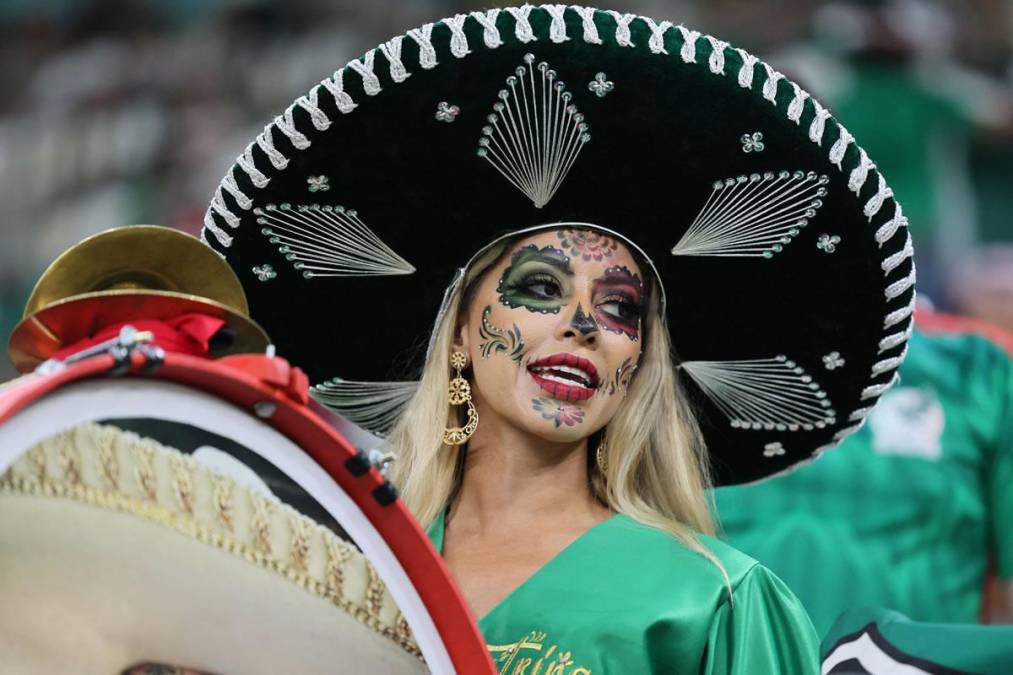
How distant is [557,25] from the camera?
2.65 m

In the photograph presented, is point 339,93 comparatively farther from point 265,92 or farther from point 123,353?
point 265,92

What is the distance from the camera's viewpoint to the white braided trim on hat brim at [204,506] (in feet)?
6.65

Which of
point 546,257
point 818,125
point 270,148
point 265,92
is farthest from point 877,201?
point 265,92

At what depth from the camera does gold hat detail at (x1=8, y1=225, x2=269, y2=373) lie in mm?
2162

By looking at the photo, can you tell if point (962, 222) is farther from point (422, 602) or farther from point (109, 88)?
point (422, 602)

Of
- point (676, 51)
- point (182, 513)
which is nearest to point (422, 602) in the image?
point (182, 513)

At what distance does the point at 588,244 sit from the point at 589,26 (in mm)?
419

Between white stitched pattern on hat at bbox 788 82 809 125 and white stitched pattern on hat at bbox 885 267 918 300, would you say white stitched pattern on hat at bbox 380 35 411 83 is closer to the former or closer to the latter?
white stitched pattern on hat at bbox 788 82 809 125

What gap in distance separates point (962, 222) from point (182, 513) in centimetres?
701

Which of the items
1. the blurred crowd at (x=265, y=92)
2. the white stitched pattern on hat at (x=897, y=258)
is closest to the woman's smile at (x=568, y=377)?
the white stitched pattern on hat at (x=897, y=258)

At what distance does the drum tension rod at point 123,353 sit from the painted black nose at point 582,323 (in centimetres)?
95

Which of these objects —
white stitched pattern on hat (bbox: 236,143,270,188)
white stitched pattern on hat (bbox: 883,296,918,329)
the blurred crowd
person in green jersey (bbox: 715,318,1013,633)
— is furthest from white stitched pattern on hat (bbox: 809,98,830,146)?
the blurred crowd

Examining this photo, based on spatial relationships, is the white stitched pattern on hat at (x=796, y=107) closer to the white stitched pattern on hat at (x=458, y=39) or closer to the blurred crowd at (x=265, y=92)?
the white stitched pattern on hat at (x=458, y=39)

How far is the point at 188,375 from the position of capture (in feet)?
6.83
